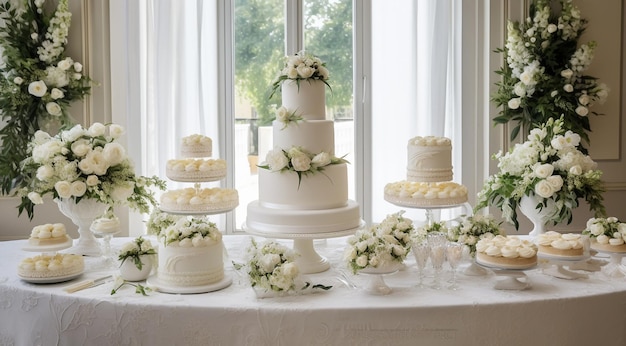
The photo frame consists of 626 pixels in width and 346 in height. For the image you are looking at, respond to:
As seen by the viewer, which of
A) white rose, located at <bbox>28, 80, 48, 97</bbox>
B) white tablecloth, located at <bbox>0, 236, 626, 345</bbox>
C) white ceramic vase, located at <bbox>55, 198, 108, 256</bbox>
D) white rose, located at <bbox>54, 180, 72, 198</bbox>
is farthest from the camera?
white rose, located at <bbox>28, 80, 48, 97</bbox>

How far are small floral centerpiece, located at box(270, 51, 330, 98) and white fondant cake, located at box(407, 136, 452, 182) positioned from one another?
606 mm

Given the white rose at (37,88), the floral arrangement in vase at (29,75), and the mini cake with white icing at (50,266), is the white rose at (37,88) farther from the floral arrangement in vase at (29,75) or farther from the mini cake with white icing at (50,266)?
the mini cake with white icing at (50,266)

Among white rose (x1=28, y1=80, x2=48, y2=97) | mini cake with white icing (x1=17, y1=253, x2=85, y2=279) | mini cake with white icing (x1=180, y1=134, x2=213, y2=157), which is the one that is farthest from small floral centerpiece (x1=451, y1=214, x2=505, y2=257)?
white rose (x1=28, y1=80, x2=48, y2=97)

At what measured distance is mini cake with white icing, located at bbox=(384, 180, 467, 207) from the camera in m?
3.08

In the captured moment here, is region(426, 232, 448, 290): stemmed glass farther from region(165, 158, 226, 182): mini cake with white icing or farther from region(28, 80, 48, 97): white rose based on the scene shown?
region(28, 80, 48, 97): white rose

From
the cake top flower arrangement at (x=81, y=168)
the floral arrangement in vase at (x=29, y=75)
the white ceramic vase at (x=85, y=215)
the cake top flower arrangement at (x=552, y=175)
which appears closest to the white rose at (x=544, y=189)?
the cake top flower arrangement at (x=552, y=175)

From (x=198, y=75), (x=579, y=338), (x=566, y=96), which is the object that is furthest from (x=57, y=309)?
(x=566, y=96)

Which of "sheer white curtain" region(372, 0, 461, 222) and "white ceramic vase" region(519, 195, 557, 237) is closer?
"white ceramic vase" region(519, 195, 557, 237)

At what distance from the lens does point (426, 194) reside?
10.2 feet

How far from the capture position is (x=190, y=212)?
303 centimetres

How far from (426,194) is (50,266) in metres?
1.78

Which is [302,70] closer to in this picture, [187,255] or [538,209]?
[187,255]

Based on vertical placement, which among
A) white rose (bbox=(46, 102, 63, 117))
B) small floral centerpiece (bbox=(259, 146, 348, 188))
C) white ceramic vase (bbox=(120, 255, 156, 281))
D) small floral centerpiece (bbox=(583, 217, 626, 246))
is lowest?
white ceramic vase (bbox=(120, 255, 156, 281))

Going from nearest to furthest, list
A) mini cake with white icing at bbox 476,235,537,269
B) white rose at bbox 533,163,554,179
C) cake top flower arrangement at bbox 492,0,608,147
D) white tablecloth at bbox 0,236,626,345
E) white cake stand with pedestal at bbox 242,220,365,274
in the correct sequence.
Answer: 1. white tablecloth at bbox 0,236,626,345
2. mini cake with white icing at bbox 476,235,537,269
3. white cake stand with pedestal at bbox 242,220,365,274
4. white rose at bbox 533,163,554,179
5. cake top flower arrangement at bbox 492,0,608,147
